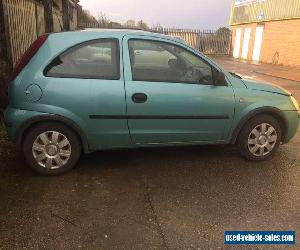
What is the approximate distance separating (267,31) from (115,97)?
24371 millimetres

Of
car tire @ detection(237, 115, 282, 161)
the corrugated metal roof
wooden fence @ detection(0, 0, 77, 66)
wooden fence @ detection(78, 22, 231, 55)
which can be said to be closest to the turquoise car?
car tire @ detection(237, 115, 282, 161)

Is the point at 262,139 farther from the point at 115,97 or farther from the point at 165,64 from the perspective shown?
the point at 115,97

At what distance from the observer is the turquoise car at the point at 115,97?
4.28 m

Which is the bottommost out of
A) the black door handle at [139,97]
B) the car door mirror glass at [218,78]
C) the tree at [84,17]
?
the black door handle at [139,97]

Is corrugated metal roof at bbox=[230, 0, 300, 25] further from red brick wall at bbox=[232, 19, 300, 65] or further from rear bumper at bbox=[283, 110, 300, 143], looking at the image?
rear bumper at bbox=[283, 110, 300, 143]

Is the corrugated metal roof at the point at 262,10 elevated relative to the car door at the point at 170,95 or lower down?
elevated

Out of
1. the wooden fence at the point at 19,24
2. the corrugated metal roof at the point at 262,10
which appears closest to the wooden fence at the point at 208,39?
the corrugated metal roof at the point at 262,10

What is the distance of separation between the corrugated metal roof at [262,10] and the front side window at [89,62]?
20.7 m

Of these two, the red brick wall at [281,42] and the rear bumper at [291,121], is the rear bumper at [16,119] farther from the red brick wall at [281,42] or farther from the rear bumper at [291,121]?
the red brick wall at [281,42]

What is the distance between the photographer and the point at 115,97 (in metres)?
4.35

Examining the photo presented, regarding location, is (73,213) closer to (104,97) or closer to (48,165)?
(48,165)

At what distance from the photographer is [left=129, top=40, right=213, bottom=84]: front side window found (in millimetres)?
4516

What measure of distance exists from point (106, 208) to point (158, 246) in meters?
0.82

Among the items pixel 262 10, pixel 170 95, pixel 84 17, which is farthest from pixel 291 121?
pixel 84 17
